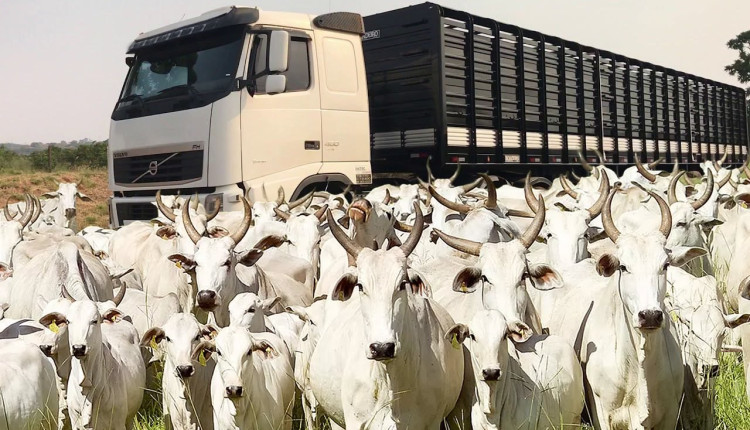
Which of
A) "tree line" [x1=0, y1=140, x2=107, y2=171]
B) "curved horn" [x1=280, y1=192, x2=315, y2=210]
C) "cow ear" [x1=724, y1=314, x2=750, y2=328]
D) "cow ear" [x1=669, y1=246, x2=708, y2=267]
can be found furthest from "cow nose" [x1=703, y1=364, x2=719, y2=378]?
"tree line" [x1=0, y1=140, x2=107, y2=171]

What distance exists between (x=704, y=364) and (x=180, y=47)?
29.5ft

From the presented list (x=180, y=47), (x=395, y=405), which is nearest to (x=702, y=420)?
(x=395, y=405)

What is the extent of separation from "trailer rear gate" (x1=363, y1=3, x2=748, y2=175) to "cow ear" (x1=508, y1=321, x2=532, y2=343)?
9.90 metres

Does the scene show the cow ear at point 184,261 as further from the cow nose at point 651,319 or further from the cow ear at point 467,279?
the cow nose at point 651,319

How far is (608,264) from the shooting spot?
6.12 meters

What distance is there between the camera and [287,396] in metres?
7.36

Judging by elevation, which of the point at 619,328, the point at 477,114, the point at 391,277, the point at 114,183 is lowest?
the point at 619,328

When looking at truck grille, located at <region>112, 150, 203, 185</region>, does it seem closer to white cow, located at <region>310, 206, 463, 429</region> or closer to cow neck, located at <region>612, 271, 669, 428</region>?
white cow, located at <region>310, 206, 463, 429</region>

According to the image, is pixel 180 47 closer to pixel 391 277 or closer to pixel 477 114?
pixel 477 114

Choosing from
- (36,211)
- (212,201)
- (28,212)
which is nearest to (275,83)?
(212,201)

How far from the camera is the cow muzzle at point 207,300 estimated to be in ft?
25.3

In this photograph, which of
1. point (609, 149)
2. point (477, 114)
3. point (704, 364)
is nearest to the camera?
point (704, 364)

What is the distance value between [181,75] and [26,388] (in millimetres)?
7273

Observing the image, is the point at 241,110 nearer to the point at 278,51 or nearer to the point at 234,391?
the point at 278,51
